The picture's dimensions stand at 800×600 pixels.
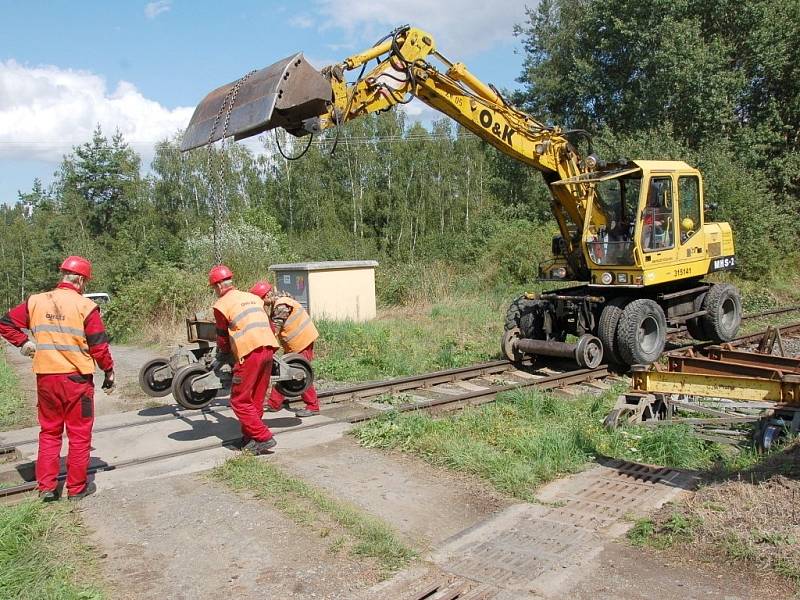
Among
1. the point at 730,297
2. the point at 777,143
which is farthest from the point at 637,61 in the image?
the point at 730,297

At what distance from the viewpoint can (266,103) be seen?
23.3 feet

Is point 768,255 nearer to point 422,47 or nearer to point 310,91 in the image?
point 422,47

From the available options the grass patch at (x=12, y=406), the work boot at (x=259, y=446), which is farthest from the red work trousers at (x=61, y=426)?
the grass patch at (x=12, y=406)

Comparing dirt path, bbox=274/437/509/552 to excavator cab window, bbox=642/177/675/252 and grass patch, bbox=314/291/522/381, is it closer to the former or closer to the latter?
grass patch, bbox=314/291/522/381

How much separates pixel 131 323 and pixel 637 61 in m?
21.0

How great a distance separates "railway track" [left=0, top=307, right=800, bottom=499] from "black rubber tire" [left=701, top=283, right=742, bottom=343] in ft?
2.51

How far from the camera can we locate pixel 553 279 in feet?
40.0

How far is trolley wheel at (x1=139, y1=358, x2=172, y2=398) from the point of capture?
764 cm

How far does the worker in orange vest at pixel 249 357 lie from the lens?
21.8 ft

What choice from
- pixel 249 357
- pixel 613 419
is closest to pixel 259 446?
pixel 249 357

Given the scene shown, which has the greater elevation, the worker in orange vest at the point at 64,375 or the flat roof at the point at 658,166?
the flat roof at the point at 658,166

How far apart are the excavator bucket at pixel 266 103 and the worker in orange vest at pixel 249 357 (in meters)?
1.81

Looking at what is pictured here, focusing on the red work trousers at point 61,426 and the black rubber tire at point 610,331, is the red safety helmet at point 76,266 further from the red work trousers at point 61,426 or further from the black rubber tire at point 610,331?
the black rubber tire at point 610,331

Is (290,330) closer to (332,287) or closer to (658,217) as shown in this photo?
(658,217)
